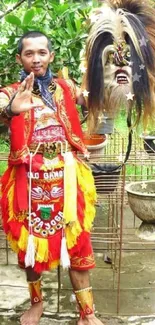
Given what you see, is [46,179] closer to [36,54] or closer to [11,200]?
[11,200]

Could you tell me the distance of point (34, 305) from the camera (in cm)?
260

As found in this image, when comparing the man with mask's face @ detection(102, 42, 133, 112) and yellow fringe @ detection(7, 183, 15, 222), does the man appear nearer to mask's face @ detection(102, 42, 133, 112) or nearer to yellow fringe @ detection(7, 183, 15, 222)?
yellow fringe @ detection(7, 183, 15, 222)

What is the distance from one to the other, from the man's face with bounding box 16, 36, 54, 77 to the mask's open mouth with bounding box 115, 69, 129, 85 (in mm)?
301

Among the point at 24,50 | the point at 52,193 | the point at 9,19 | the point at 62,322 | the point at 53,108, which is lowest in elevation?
the point at 62,322

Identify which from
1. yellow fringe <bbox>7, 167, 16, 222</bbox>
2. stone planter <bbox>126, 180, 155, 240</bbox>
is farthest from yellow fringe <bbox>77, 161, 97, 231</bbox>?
stone planter <bbox>126, 180, 155, 240</bbox>

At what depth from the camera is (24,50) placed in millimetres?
2195

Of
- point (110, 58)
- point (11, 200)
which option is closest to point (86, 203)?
point (11, 200)

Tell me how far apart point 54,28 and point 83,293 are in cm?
137

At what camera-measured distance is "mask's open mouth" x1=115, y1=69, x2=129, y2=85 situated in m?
2.16

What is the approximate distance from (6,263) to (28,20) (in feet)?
5.13

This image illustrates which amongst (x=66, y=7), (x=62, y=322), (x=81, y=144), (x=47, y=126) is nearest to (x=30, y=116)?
(x=47, y=126)

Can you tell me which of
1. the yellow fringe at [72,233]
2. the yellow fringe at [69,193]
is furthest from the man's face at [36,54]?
the yellow fringe at [72,233]

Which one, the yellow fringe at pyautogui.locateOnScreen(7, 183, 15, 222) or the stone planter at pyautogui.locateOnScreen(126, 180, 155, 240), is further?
the stone planter at pyautogui.locateOnScreen(126, 180, 155, 240)

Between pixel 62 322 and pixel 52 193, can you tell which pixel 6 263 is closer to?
pixel 62 322
